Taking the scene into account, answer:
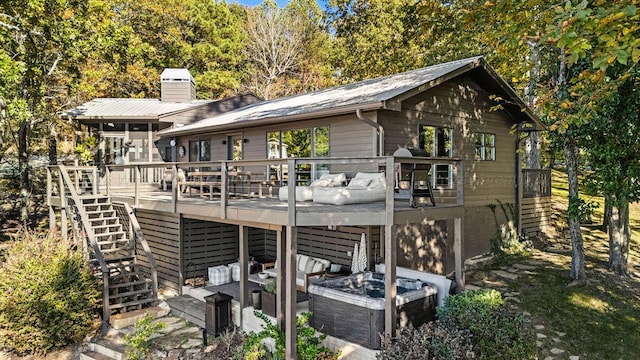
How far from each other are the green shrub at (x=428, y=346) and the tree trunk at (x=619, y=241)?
6.68 m

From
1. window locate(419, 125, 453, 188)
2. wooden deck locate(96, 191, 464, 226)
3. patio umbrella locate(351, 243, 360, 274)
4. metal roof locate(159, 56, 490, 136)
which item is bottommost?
patio umbrella locate(351, 243, 360, 274)

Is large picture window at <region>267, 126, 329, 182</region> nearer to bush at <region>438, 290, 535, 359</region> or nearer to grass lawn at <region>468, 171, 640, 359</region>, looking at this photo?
bush at <region>438, 290, 535, 359</region>

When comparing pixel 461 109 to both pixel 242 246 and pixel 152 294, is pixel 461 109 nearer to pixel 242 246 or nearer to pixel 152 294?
pixel 242 246

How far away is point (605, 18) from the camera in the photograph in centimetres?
564

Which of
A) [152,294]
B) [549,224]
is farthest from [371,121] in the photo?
[549,224]

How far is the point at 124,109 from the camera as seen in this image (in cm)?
1559

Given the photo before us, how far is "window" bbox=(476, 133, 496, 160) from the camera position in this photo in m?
11.8

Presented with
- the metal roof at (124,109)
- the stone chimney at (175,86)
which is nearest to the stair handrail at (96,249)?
the metal roof at (124,109)

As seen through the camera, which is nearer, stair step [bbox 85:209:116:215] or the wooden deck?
the wooden deck

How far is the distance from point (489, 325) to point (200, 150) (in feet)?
37.0

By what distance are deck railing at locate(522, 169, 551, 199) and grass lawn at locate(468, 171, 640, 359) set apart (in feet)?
7.14

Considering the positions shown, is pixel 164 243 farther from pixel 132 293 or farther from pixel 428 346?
pixel 428 346

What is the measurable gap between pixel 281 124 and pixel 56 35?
8.00 metres

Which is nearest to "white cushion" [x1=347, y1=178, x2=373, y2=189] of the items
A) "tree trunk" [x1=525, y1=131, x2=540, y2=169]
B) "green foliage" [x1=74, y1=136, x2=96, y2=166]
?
"green foliage" [x1=74, y1=136, x2=96, y2=166]
